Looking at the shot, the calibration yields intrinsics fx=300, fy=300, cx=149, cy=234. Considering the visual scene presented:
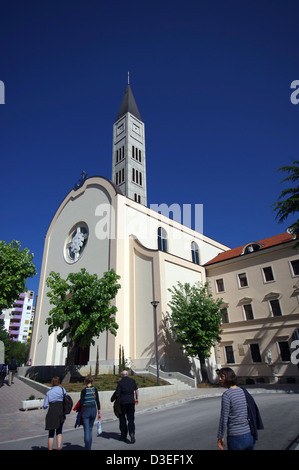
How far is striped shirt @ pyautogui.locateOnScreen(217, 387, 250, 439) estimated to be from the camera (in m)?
3.80

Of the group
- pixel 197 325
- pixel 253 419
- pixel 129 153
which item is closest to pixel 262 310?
pixel 197 325

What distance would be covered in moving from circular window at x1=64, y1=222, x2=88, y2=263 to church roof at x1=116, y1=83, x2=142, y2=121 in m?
30.5

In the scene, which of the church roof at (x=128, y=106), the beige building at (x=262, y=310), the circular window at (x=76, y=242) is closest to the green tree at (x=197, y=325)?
the beige building at (x=262, y=310)

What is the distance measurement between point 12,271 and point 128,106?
150 feet

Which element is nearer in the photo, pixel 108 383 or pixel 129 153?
pixel 108 383

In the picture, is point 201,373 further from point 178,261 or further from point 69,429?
point 69,429

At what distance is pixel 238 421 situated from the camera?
3822 millimetres

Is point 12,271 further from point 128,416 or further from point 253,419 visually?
point 253,419

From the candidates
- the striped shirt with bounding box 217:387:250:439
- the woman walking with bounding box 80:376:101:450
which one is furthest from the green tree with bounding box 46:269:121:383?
the striped shirt with bounding box 217:387:250:439

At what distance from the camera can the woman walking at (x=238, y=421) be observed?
3.74 m

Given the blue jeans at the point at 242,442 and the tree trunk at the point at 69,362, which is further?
the tree trunk at the point at 69,362

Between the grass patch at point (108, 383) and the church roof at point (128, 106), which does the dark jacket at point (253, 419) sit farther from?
the church roof at point (128, 106)
